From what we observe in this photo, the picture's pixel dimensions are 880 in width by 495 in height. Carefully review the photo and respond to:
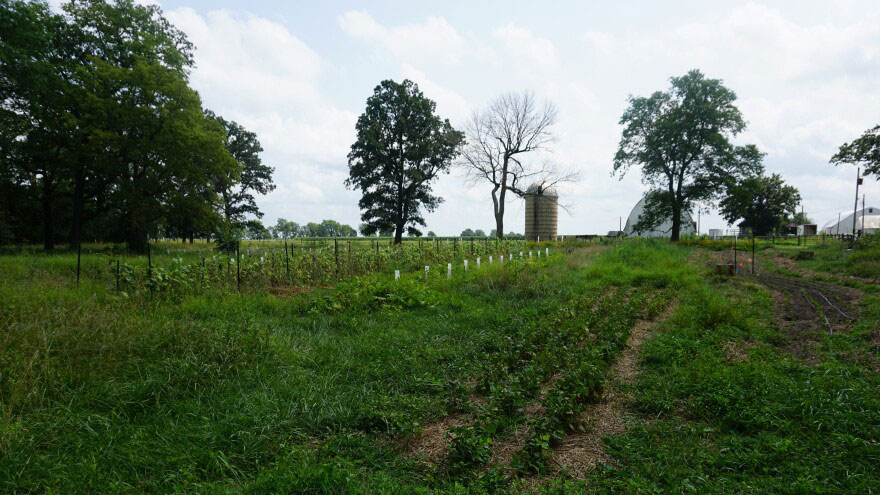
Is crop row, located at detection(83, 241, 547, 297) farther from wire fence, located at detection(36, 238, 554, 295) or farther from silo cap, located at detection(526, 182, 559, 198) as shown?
silo cap, located at detection(526, 182, 559, 198)

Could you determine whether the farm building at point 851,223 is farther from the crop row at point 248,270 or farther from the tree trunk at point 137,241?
the tree trunk at point 137,241

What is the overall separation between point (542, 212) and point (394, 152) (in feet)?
49.8

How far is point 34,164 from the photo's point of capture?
23828mm

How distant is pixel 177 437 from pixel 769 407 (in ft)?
17.4

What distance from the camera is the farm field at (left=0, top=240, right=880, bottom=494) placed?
113 inches

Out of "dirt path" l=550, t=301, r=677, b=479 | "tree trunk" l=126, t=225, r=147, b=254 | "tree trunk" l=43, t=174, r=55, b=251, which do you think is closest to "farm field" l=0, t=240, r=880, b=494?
"dirt path" l=550, t=301, r=677, b=479


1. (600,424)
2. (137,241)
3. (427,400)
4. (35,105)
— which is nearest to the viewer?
(600,424)

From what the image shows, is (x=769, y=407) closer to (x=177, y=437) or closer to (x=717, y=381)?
(x=717, y=381)

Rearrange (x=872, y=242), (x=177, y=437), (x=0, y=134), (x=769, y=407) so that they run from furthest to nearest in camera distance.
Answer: (x=0, y=134) → (x=872, y=242) → (x=769, y=407) → (x=177, y=437)

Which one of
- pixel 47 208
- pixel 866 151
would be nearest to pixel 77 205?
pixel 47 208

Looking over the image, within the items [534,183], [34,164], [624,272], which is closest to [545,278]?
[624,272]

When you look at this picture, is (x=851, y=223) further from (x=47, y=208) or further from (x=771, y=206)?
(x=47, y=208)

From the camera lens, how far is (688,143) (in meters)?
27.7

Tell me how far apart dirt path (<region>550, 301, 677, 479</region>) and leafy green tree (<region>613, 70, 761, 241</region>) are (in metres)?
27.7
